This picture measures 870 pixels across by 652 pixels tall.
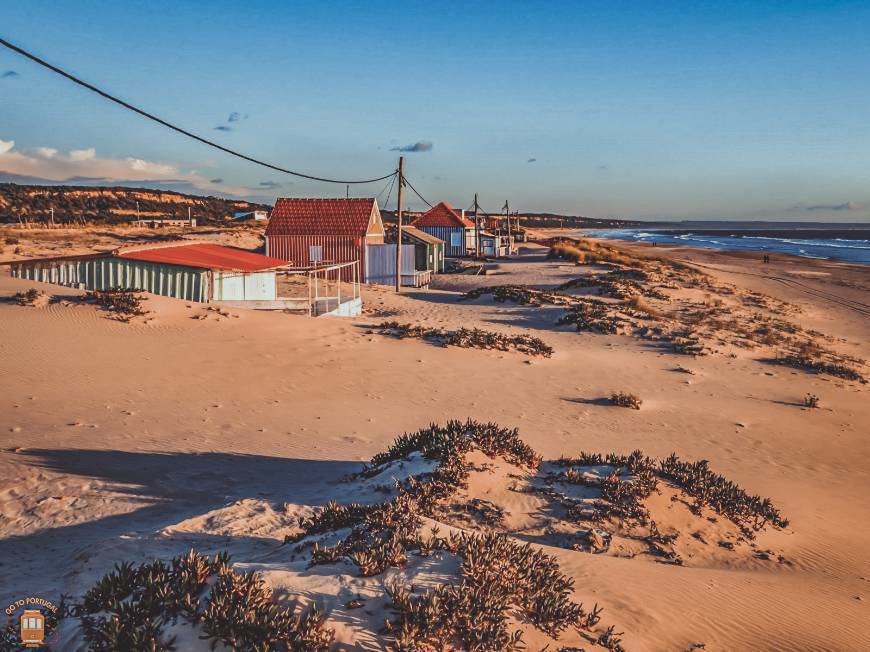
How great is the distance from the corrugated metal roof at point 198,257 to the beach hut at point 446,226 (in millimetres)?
31344

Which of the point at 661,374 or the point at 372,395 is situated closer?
the point at 372,395

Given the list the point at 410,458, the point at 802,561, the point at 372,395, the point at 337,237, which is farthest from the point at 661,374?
the point at 337,237

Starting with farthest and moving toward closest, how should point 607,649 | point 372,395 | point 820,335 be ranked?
1. point 820,335
2. point 372,395
3. point 607,649

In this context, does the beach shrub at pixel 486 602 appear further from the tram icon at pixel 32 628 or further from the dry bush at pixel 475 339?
the dry bush at pixel 475 339

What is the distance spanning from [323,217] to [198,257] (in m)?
17.0

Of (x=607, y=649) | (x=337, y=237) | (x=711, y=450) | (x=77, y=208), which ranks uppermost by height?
(x=77, y=208)

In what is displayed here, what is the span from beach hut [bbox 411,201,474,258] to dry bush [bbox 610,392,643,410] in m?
44.6

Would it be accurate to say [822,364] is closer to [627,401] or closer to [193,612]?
[627,401]

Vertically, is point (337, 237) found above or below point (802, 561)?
above

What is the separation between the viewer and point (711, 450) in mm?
10922

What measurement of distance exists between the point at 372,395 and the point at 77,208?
10490 centimetres

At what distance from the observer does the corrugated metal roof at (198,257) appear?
20.5 meters

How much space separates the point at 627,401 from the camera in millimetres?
13438

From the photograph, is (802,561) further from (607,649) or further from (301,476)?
(301,476)
